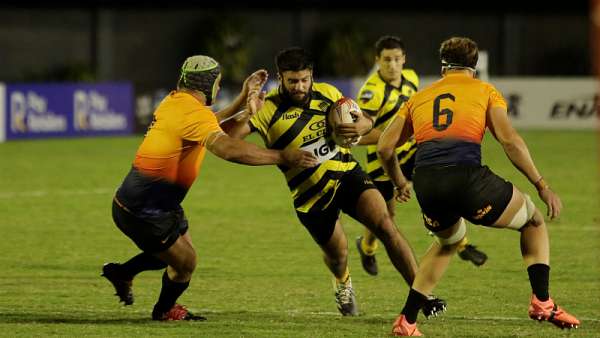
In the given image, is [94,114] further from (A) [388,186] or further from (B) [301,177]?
(B) [301,177]

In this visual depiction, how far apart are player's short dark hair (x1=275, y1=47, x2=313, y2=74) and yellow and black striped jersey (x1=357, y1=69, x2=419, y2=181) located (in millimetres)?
3008

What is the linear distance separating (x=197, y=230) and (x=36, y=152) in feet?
38.5

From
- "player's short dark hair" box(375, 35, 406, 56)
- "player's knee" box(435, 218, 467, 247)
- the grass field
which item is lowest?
the grass field

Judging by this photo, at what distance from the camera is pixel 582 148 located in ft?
91.5

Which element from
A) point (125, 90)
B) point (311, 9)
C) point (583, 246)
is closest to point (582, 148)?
point (125, 90)

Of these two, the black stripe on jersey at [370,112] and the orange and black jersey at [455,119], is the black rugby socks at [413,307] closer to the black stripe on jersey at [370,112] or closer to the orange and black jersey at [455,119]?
the orange and black jersey at [455,119]

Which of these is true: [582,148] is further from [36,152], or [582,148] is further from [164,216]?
[164,216]

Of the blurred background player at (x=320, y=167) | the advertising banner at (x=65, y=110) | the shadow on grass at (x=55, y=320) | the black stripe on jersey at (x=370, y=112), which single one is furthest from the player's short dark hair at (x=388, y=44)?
the advertising banner at (x=65, y=110)

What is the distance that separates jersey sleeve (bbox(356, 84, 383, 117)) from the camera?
12781mm

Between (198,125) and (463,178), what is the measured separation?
1.79 metres

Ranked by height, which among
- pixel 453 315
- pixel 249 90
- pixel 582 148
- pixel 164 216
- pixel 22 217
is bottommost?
pixel 582 148

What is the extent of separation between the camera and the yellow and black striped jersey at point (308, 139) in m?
9.88

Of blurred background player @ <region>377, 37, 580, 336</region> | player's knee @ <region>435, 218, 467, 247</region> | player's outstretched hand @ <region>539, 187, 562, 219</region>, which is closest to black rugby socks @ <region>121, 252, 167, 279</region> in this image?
blurred background player @ <region>377, 37, 580, 336</region>

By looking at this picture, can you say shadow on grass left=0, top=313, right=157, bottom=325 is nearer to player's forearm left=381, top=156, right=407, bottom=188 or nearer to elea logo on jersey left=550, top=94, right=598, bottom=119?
player's forearm left=381, top=156, right=407, bottom=188
